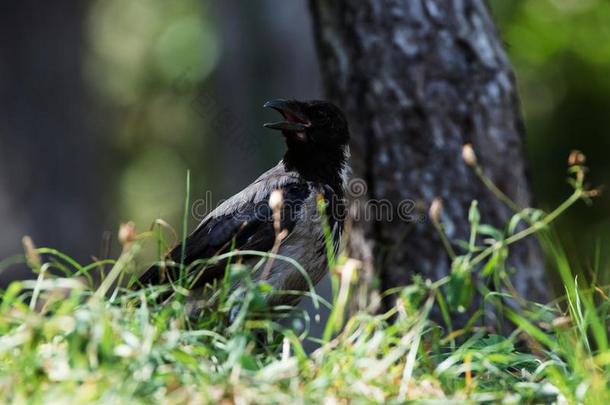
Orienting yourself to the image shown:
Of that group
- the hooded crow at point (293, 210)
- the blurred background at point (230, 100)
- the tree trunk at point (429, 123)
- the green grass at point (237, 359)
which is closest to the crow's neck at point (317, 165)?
the hooded crow at point (293, 210)

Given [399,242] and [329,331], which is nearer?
[329,331]

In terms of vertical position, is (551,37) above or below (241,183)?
above

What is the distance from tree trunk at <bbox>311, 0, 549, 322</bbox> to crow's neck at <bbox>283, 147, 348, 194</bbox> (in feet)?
1.04

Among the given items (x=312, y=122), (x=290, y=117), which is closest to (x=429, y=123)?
(x=312, y=122)

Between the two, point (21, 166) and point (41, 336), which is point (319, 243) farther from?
point (21, 166)

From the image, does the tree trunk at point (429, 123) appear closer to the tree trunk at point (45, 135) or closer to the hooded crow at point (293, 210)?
the hooded crow at point (293, 210)

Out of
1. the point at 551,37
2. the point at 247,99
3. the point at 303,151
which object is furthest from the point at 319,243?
the point at 551,37

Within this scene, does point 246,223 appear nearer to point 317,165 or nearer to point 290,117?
point 317,165

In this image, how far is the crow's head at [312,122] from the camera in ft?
18.7

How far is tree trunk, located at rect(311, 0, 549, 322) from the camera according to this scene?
5.91 m

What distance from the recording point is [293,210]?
5297 millimetres

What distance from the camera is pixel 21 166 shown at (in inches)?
444

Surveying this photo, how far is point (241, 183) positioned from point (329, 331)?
885cm

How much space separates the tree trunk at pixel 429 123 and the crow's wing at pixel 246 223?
765 millimetres
